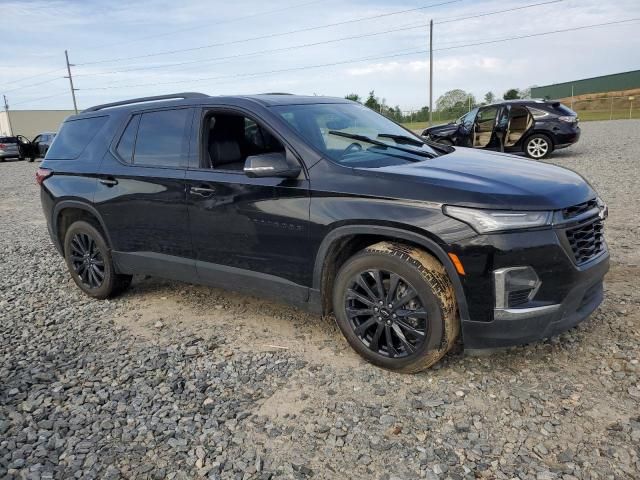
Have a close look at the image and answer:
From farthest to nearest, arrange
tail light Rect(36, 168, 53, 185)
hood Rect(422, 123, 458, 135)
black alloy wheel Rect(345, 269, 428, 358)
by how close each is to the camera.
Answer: hood Rect(422, 123, 458, 135)
tail light Rect(36, 168, 53, 185)
black alloy wheel Rect(345, 269, 428, 358)

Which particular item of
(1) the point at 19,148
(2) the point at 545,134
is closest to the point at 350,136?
(2) the point at 545,134

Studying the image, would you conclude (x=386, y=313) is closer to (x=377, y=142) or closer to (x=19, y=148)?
(x=377, y=142)

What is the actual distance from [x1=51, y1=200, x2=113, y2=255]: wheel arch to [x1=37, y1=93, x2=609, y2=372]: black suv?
0.03 meters

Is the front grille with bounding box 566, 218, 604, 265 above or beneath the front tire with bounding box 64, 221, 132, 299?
above

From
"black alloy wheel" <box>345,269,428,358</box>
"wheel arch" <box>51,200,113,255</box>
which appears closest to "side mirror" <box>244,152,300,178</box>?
"black alloy wheel" <box>345,269,428,358</box>

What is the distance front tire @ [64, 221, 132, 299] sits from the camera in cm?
480

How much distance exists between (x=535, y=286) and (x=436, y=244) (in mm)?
591

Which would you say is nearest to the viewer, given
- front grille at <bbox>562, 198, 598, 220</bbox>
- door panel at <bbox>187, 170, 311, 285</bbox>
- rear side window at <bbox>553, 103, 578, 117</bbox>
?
front grille at <bbox>562, 198, 598, 220</bbox>

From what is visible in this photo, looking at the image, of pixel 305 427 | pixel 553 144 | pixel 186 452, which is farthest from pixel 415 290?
pixel 553 144

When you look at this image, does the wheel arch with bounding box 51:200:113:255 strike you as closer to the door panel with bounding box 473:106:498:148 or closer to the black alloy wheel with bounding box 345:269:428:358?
the black alloy wheel with bounding box 345:269:428:358

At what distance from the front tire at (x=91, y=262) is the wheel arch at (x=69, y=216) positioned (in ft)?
0.26

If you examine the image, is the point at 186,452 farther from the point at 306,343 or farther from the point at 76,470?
the point at 306,343

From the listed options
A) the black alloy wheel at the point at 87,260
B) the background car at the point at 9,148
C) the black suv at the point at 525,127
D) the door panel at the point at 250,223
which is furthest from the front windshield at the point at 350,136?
the background car at the point at 9,148

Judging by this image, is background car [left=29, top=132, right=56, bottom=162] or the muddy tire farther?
background car [left=29, top=132, right=56, bottom=162]
